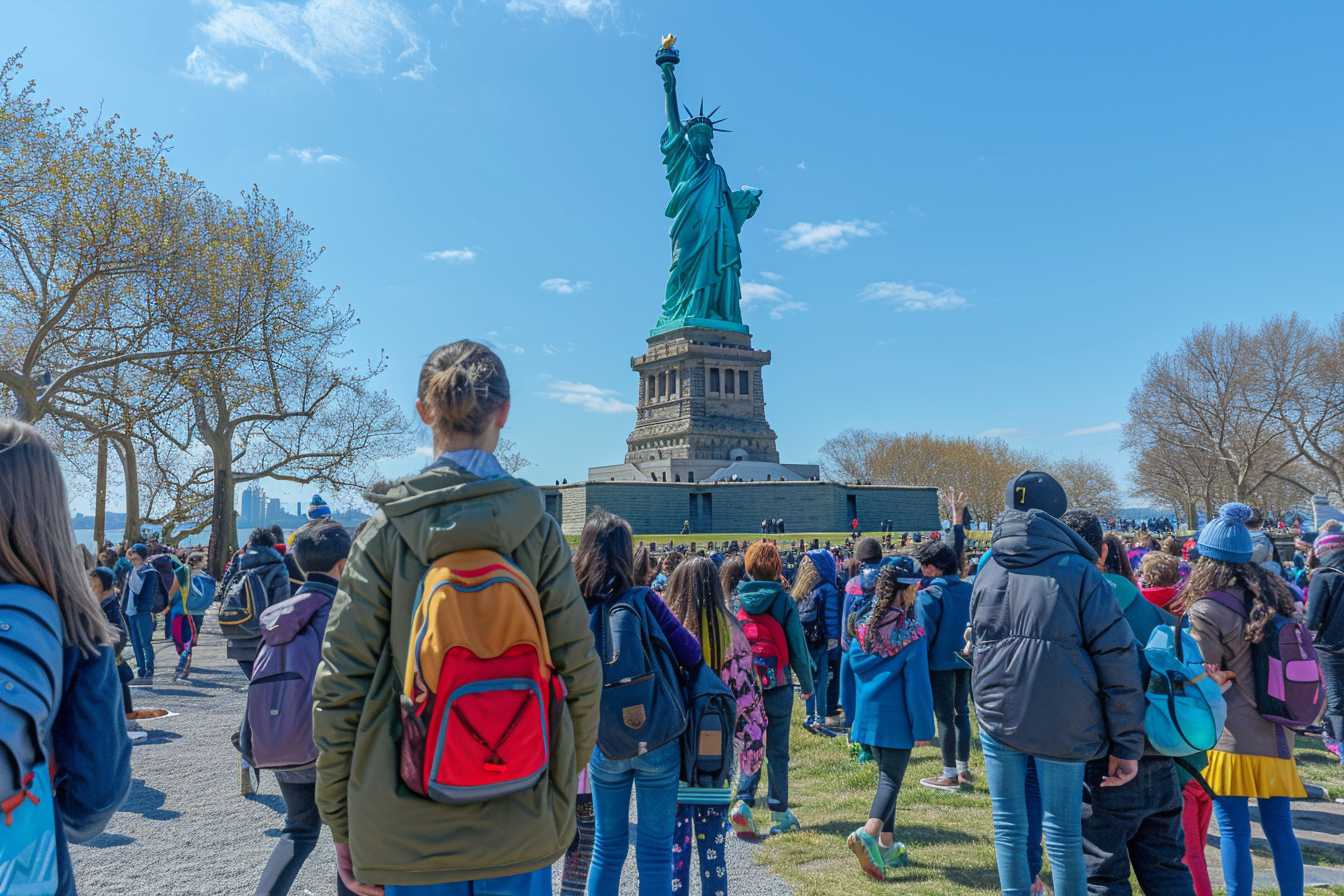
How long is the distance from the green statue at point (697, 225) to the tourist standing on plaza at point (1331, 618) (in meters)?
47.3

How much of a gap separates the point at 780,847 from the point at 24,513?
15.2 ft

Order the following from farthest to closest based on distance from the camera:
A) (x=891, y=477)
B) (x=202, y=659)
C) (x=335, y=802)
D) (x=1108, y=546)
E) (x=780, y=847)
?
(x=891, y=477)
(x=202, y=659)
(x=780, y=847)
(x=1108, y=546)
(x=335, y=802)

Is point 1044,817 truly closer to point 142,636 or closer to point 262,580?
point 262,580

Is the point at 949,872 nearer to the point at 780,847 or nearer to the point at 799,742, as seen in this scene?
the point at 780,847

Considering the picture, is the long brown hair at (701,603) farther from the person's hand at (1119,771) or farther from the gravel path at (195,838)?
the person's hand at (1119,771)

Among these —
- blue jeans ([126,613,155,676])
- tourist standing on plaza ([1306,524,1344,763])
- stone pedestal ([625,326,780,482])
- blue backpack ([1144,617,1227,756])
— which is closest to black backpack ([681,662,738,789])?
blue backpack ([1144,617,1227,756])

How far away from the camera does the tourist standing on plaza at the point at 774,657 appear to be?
→ 5.72m

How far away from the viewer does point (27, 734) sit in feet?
6.15

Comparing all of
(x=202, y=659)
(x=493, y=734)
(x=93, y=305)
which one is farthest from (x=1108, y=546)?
(x=93, y=305)

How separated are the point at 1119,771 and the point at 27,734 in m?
3.61

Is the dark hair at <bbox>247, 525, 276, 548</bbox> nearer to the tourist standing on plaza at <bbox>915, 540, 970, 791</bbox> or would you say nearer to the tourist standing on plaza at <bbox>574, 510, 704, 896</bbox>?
the tourist standing on plaza at <bbox>574, 510, 704, 896</bbox>

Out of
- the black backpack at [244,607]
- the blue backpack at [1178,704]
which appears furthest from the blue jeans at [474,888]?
the black backpack at [244,607]

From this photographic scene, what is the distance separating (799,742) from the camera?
8.20 m

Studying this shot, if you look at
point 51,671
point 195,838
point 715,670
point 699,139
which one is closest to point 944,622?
point 715,670
